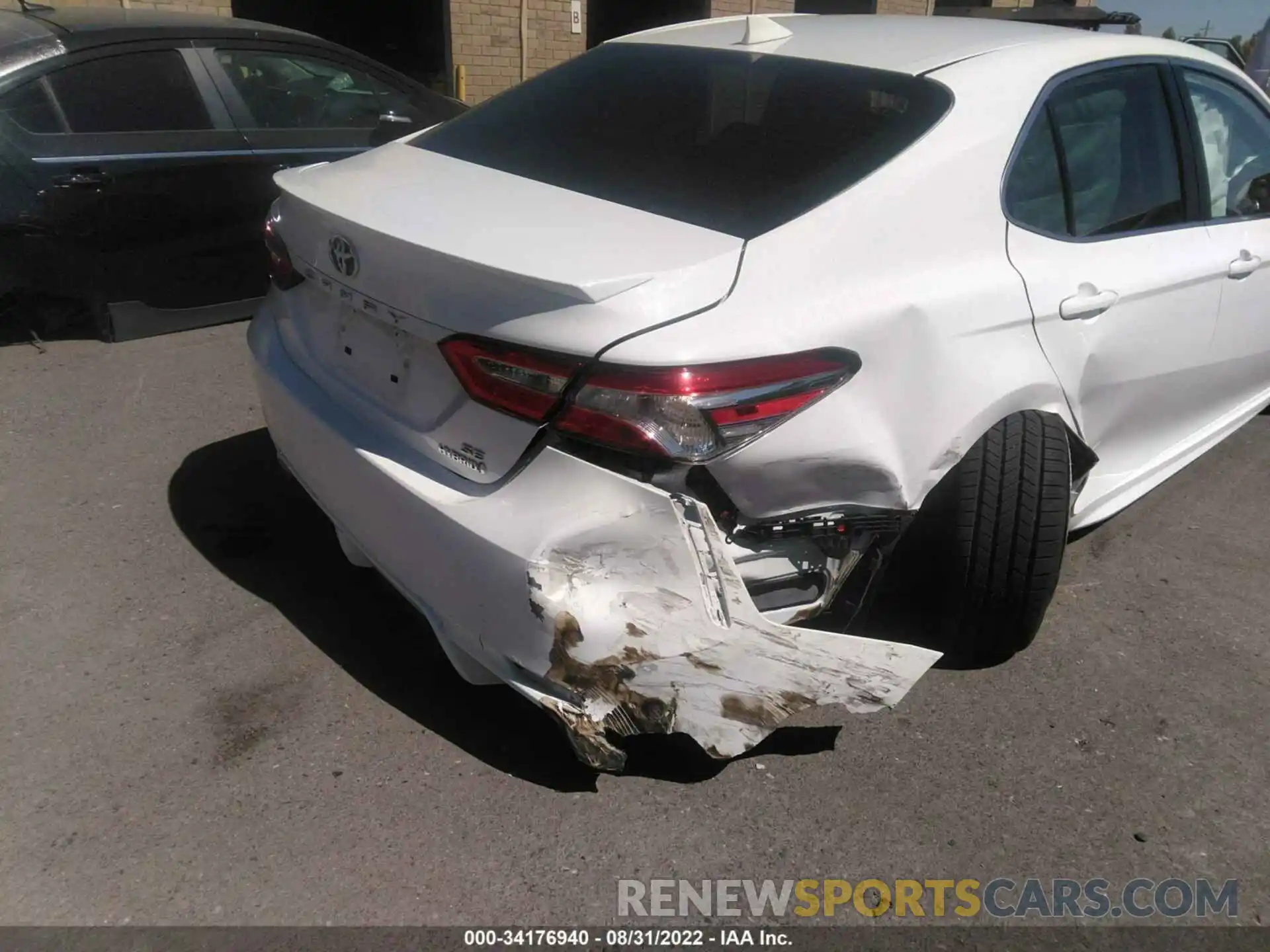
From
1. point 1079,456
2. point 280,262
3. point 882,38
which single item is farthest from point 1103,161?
point 280,262

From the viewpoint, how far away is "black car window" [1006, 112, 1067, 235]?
8.78ft

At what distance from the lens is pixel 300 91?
18.1 feet

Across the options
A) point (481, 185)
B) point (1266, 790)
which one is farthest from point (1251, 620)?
point (481, 185)

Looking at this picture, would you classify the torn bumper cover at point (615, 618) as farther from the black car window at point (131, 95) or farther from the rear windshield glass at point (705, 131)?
the black car window at point (131, 95)

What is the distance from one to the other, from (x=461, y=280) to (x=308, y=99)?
158 inches

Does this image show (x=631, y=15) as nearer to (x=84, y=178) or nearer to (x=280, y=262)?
(x=84, y=178)

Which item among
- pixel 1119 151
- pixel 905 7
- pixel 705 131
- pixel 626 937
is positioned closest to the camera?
pixel 626 937

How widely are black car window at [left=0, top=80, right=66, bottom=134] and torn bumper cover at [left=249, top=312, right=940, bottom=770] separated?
11.1ft

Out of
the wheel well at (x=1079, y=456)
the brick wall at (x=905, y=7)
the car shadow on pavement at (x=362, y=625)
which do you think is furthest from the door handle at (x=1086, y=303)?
the brick wall at (x=905, y=7)

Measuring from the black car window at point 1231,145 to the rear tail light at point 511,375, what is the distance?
2.55m

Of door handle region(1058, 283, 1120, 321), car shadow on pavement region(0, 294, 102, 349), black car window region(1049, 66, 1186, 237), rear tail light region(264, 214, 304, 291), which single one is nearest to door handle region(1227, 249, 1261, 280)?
black car window region(1049, 66, 1186, 237)

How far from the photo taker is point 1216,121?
3.70 m

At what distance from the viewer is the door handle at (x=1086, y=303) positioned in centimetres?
270

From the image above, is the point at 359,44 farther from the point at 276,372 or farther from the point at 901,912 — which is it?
the point at 901,912
